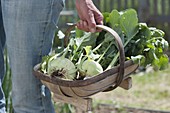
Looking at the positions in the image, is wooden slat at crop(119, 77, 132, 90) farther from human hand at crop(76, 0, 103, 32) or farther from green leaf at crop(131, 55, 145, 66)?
human hand at crop(76, 0, 103, 32)

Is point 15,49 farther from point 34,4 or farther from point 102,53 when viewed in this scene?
point 102,53

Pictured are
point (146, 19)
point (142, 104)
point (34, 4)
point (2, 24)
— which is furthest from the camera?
point (146, 19)

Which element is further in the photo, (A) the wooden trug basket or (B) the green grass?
(B) the green grass

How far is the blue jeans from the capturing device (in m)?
2.73

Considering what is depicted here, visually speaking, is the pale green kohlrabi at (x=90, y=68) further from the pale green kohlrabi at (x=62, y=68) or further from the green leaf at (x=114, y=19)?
the green leaf at (x=114, y=19)

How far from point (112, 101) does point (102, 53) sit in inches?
115

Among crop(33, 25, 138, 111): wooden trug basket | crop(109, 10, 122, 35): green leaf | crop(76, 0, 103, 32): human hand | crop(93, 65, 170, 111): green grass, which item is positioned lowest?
crop(93, 65, 170, 111): green grass

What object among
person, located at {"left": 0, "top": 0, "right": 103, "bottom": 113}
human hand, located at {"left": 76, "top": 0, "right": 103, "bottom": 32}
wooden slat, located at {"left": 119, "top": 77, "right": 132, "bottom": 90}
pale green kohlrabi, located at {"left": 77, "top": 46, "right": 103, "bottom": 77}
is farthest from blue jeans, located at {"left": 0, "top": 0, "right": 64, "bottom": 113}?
wooden slat, located at {"left": 119, "top": 77, "right": 132, "bottom": 90}

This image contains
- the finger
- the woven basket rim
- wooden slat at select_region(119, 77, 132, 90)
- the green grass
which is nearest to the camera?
the woven basket rim

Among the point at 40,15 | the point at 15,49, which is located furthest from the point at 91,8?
the point at 15,49

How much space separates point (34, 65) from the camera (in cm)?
281

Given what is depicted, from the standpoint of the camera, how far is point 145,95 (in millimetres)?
6023

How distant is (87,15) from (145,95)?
11.3 ft

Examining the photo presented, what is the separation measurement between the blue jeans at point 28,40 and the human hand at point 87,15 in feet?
0.40
